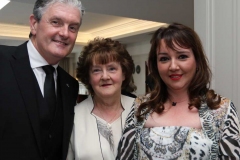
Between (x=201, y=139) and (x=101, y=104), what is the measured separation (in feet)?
2.52

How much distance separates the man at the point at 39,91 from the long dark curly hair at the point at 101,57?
6.5 inches

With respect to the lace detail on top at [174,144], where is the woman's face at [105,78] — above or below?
above

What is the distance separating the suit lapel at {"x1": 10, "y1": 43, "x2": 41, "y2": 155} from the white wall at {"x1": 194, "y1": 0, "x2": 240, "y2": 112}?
101cm

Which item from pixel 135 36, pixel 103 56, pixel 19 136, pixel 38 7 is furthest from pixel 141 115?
pixel 135 36

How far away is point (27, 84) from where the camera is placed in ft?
5.12

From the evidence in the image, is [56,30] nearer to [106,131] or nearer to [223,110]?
[106,131]

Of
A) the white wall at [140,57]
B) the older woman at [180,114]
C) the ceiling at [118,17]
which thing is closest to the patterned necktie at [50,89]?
the older woman at [180,114]

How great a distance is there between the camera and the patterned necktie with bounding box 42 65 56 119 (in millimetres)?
1632

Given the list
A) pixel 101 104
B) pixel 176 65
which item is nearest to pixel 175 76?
pixel 176 65

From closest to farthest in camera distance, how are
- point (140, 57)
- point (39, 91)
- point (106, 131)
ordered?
point (39, 91) < point (106, 131) < point (140, 57)

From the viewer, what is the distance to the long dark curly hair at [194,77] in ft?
4.33

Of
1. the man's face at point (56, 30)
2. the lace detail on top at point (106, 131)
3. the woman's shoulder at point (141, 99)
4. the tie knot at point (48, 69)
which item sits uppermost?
the man's face at point (56, 30)

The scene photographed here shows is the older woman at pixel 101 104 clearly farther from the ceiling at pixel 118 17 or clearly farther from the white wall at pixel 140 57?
the white wall at pixel 140 57

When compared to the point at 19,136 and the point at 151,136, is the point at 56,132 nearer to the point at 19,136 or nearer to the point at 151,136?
the point at 19,136
